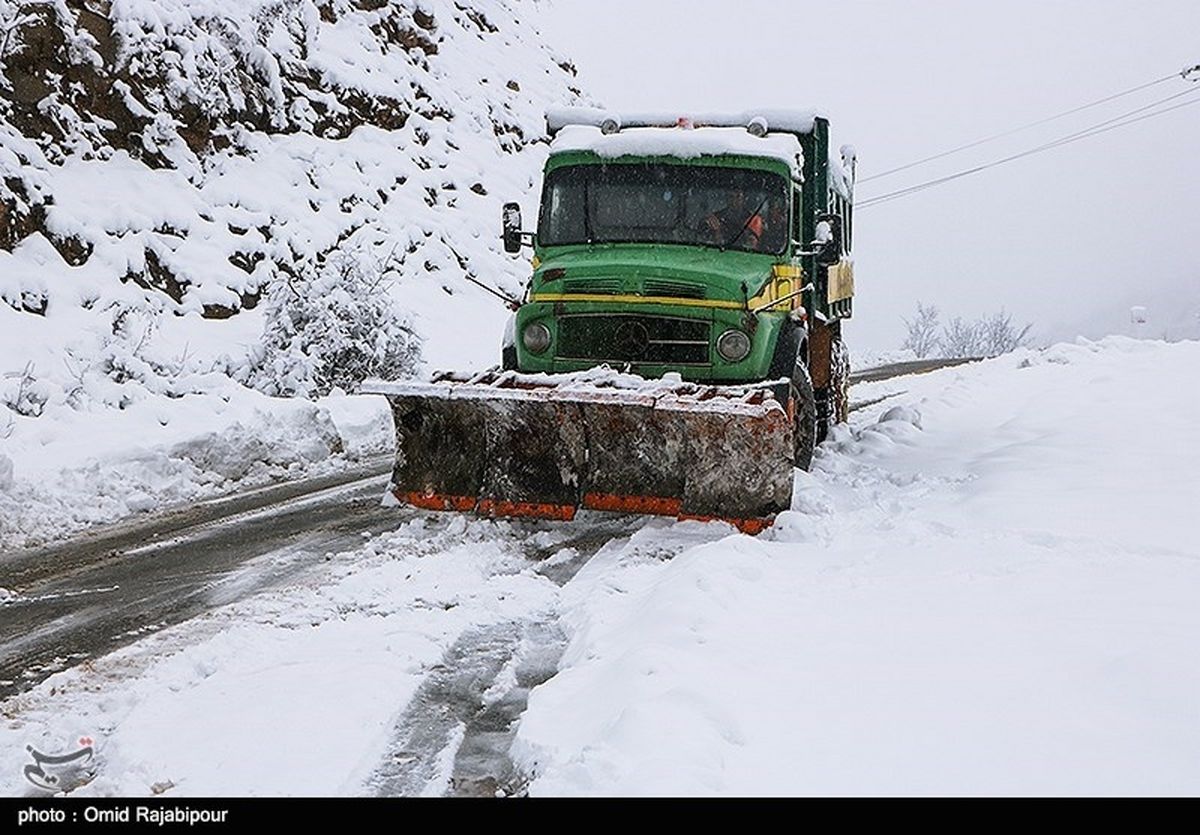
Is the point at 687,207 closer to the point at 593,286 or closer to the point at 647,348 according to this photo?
the point at 593,286

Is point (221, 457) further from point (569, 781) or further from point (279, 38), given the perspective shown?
point (279, 38)

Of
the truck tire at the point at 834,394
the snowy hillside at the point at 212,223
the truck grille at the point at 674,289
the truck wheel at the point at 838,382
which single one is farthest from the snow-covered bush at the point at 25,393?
the truck wheel at the point at 838,382

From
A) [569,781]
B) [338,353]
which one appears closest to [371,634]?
[569,781]

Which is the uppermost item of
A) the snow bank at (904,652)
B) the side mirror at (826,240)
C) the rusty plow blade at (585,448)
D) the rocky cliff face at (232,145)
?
the rocky cliff face at (232,145)

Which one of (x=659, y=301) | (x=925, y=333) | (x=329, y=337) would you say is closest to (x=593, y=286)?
(x=659, y=301)

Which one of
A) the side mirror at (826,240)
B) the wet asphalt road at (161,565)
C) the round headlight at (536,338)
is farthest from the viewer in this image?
the side mirror at (826,240)

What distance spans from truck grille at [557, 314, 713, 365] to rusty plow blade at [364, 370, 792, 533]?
553 millimetres

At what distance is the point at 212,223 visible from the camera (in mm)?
16266

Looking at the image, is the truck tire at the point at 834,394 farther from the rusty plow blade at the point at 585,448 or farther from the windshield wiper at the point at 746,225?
the rusty plow blade at the point at 585,448

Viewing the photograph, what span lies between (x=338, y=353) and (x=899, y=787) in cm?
1079

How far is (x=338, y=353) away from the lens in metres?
13.0

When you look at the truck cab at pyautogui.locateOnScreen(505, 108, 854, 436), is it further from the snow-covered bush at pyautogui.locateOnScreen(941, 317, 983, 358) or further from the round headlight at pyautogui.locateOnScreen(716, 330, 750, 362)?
the snow-covered bush at pyautogui.locateOnScreen(941, 317, 983, 358)

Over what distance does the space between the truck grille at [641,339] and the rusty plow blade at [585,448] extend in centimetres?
55

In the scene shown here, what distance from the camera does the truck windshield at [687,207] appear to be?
8477 millimetres
